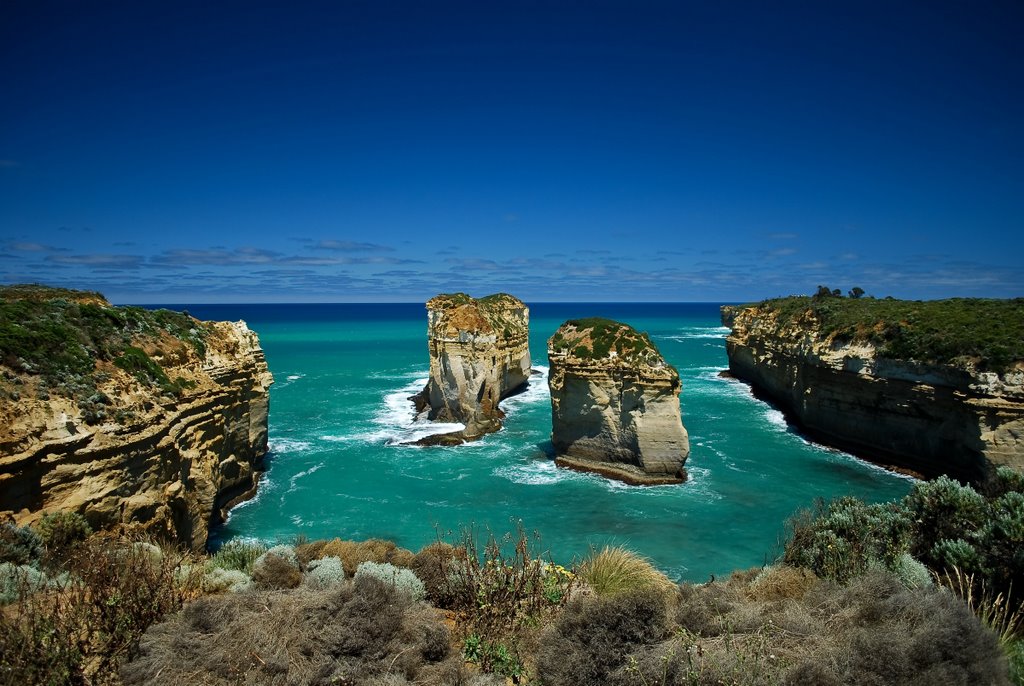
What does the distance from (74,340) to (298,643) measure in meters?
11.3

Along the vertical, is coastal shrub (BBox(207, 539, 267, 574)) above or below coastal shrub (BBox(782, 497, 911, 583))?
below

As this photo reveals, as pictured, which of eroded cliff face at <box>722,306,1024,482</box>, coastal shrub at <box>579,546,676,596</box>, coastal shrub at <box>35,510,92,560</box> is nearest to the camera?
coastal shrub at <box>579,546,676,596</box>

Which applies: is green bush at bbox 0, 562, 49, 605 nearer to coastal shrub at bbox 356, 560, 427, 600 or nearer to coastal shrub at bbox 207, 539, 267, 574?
coastal shrub at bbox 207, 539, 267, 574

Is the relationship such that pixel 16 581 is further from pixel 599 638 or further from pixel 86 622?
pixel 599 638

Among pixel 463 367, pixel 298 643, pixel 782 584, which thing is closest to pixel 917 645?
pixel 782 584

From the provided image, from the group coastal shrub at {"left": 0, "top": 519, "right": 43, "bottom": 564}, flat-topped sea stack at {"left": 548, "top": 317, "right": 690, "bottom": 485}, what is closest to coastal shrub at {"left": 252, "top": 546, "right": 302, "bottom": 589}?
coastal shrub at {"left": 0, "top": 519, "right": 43, "bottom": 564}

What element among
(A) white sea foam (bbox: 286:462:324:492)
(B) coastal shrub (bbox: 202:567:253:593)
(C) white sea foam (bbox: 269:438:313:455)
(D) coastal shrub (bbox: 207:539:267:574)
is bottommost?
(A) white sea foam (bbox: 286:462:324:492)

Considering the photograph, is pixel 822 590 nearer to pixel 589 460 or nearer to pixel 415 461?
pixel 589 460

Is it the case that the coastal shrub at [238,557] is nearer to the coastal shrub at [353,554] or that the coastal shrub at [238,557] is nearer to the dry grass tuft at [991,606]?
the coastal shrub at [353,554]

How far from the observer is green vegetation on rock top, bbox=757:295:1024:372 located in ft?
71.0

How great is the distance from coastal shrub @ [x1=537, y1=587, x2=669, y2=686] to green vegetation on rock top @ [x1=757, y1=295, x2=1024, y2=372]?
22.9 meters

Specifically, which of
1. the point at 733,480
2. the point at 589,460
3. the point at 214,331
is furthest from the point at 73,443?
the point at 733,480

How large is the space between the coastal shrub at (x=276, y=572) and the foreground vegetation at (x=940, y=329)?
84.0 ft

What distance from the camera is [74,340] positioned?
12.6m
